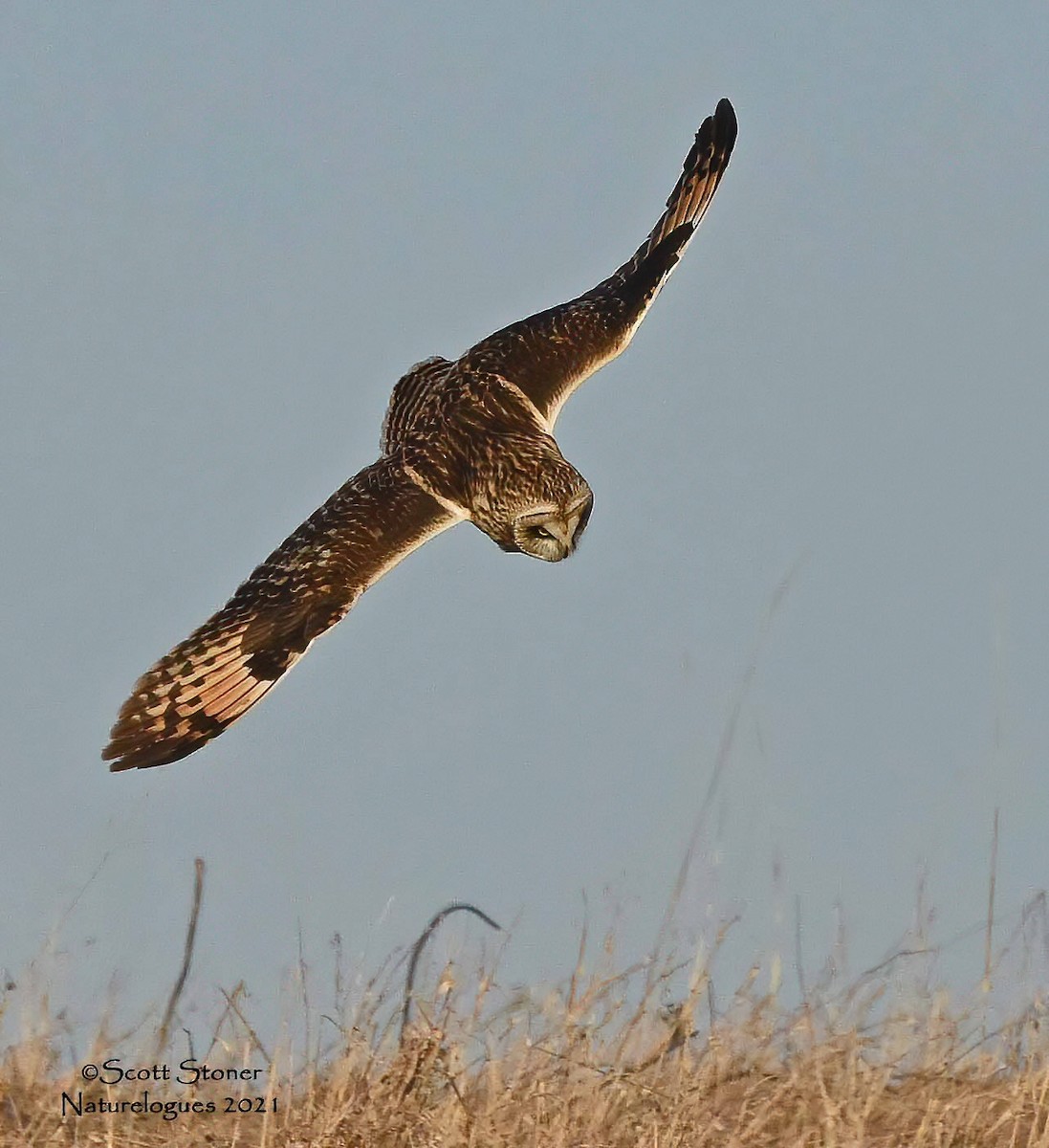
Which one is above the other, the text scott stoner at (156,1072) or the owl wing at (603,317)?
the owl wing at (603,317)

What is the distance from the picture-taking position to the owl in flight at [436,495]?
6062mm

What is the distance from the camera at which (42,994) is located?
4.41 m

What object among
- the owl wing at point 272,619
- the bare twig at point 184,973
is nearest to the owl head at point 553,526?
the owl wing at point 272,619

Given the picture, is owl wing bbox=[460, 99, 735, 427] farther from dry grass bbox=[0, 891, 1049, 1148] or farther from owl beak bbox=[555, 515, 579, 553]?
dry grass bbox=[0, 891, 1049, 1148]

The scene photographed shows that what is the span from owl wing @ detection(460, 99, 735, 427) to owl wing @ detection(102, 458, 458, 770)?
812 mm

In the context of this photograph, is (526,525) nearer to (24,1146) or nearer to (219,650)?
(219,650)

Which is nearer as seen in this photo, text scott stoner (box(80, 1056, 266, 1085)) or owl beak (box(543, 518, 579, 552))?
text scott stoner (box(80, 1056, 266, 1085))

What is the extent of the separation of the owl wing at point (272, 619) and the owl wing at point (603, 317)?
0.81m

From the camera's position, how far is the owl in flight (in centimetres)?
606

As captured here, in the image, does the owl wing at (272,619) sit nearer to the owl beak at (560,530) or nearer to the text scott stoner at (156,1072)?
the owl beak at (560,530)

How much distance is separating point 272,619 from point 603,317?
6.89ft

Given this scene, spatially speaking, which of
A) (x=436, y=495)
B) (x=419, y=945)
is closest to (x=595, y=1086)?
(x=419, y=945)

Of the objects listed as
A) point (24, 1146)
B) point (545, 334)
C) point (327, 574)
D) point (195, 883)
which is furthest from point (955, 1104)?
point (545, 334)

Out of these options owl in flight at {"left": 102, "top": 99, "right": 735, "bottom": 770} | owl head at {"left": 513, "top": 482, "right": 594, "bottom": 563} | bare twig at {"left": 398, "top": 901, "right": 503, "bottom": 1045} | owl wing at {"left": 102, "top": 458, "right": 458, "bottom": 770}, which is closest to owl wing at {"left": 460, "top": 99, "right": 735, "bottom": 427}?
owl in flight at {"left": 102, "top": 99, "right": 735, "bottom": 770}
